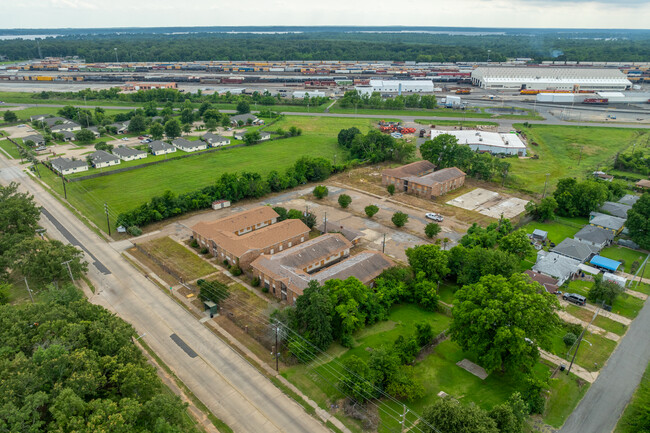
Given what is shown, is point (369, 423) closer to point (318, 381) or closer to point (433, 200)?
point (318, 381)

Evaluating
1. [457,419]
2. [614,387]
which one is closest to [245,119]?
[614,387]

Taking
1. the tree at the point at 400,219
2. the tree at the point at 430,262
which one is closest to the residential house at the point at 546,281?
the tree at the point at 430,262

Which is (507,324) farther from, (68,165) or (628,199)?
(68,165)

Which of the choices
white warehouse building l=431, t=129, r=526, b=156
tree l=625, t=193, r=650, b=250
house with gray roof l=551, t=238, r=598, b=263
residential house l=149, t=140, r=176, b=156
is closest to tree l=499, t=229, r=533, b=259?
house with gray roof l=551, t=238, r=598, b=263

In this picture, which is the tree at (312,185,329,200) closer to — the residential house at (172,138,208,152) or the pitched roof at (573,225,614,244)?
the pitched roof at (573,225,614,244)

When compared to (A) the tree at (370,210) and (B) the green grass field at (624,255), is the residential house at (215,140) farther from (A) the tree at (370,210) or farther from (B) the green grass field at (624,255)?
(B) the green grass field at (624,255)

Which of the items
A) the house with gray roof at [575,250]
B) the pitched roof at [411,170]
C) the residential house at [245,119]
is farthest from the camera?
the residential house at [245,119]
